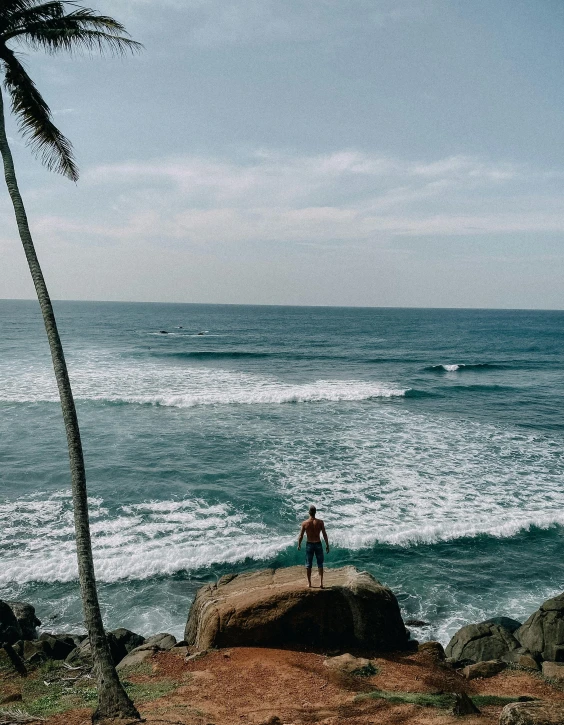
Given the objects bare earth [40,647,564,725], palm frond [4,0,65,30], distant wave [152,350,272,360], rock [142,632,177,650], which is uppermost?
palm frond [4,0,65,30]

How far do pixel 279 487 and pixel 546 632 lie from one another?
39.1ft

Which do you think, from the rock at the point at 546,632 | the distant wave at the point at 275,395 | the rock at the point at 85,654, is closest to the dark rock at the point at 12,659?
the rock at the point at 85,654

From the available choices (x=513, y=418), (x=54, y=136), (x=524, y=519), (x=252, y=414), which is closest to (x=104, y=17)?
(x=54, y=136)

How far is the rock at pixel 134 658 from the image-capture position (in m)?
11.2

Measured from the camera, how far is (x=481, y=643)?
12344 mm

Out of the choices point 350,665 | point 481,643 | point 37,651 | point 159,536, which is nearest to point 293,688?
point 350,665

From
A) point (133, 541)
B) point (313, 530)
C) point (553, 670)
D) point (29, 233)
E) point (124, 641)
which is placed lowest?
point (124, 641)

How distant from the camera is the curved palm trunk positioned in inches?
317

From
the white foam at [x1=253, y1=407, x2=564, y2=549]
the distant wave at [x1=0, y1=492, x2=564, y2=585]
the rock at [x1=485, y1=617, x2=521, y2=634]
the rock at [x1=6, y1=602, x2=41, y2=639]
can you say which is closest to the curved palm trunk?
the rock at [x1=6, y1=602, x2=41, y2=639]

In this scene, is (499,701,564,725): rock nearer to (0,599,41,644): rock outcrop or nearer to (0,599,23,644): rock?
(0,599,41,644): rock outcrop

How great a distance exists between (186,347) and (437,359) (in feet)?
114

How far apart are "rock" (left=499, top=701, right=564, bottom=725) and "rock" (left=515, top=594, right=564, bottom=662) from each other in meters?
6.25

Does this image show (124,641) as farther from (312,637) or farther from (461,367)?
(461,367)

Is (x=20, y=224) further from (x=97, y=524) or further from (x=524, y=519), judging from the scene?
(x=524, y=519)
